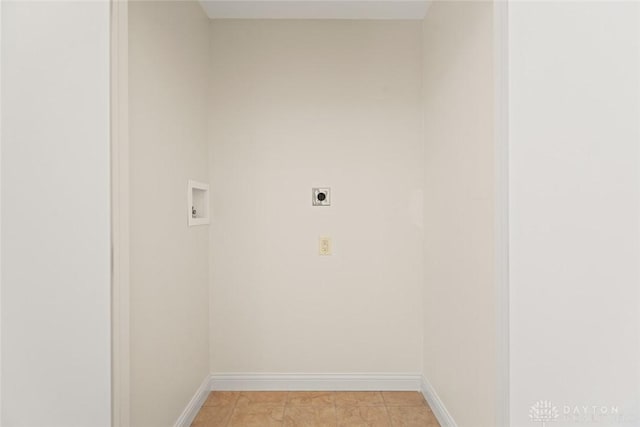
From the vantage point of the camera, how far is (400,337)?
2.69m

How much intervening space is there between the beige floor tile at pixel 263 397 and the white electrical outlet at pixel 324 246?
86cm

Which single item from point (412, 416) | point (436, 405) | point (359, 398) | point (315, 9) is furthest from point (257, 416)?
point (315, 9)

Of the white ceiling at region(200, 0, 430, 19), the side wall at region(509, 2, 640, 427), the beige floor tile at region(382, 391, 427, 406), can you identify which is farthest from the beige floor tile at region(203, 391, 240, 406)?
the white ceiling at region(200, 0, 430, 19)

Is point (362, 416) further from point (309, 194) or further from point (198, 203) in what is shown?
point (198, 203)

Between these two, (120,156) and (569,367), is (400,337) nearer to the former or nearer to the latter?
(569,367)

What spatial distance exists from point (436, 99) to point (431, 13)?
20.2 inches

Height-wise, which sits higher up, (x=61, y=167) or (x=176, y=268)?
(x=61, y=167)

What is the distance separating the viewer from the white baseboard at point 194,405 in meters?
2.20

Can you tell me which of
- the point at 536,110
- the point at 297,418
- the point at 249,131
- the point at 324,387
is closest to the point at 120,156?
the point at 249,131

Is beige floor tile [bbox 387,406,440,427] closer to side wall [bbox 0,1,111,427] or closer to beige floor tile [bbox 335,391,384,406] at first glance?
beige floor tile [bbox 335,391,384,406]

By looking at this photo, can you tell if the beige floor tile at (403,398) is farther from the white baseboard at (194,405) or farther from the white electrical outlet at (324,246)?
the white baseboard at (194,405)

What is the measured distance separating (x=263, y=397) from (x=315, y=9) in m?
2.27

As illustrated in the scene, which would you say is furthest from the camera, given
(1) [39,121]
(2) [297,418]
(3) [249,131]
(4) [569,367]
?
(3) [249,131]

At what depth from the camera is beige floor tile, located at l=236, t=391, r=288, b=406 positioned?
2.53 m
